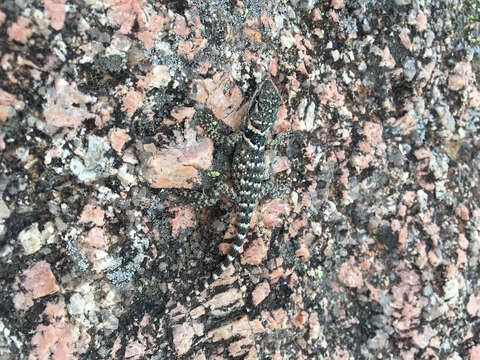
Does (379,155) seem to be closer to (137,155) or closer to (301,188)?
(301,188)

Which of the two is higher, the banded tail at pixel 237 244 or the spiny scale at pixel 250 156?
the spiny scale at pixel 250 156

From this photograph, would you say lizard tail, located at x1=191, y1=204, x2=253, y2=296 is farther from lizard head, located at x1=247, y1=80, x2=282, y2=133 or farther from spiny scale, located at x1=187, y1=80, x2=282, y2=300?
lizard head, located at x1=247, y1=80, x2=282, y2=133

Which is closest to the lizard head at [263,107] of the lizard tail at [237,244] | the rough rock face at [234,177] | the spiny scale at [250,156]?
the spiny scale at [250,156]

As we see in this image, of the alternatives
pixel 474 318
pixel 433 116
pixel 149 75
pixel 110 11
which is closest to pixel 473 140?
pixel 433 116

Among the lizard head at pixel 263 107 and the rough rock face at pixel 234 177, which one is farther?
the lizard head at pixel 263 107

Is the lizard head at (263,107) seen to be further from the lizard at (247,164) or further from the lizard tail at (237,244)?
the lizard tail at (237,244)

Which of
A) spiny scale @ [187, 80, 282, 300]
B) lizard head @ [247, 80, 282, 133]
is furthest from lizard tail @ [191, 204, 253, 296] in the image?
lizard head @ [247, 80, 282, 133]

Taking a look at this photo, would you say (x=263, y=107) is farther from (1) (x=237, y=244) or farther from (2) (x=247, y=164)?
(1) (x=237, y=244)

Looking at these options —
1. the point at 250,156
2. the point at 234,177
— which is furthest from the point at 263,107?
the point at 234,177

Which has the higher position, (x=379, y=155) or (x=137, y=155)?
(x=137, y=155)
